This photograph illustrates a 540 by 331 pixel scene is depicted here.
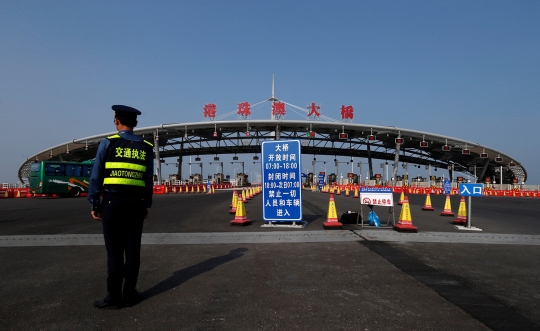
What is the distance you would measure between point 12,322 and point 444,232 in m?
9.09

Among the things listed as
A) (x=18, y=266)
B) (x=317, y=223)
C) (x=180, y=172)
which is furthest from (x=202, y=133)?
(x=18, y=266)

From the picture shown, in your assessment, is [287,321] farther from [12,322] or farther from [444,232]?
[444,232]

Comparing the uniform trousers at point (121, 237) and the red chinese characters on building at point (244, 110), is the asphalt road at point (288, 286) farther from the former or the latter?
the red chinese characters on building at point (244, 110)

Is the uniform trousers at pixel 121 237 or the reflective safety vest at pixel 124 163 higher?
the reflective safety vest at pixel 124 163

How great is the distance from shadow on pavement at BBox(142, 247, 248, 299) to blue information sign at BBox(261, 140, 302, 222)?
11.6ft

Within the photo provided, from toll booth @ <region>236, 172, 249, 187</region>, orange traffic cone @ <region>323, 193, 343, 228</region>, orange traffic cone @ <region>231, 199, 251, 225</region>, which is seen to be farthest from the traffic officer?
toll booth @ <region>236, 172, 249, 187</region>

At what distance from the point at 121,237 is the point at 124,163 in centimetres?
77

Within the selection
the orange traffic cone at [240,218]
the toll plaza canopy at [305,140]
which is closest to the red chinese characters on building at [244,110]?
the toll plaza canopy at [305,140]

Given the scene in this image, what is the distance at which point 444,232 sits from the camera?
9.55 meters

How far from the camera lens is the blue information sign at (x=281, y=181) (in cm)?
1039

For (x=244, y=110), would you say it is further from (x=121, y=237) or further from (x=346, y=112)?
(x=121, y=237)

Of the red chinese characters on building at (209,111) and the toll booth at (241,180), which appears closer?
the red chinese characters on building at (209,111)

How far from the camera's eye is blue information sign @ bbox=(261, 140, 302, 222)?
10391 millimetres

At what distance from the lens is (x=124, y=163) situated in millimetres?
3947
